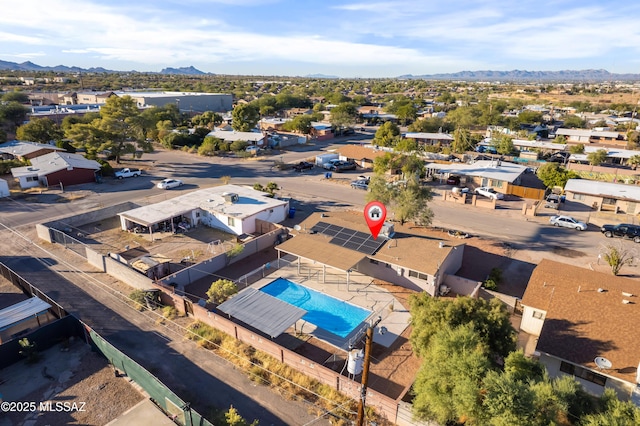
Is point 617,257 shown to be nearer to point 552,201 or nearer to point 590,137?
point 552,201

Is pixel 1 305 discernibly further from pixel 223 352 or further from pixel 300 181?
pixel 300 181

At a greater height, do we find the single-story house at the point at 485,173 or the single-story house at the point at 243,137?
the single-story house at the point at 243,137

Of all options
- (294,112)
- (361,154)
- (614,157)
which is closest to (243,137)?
(361,154)

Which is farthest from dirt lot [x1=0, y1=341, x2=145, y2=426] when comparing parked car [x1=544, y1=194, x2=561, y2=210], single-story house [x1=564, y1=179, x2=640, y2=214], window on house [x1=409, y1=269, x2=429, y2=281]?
single-story house [x1=564, y1=179, x2=640, y2=214]

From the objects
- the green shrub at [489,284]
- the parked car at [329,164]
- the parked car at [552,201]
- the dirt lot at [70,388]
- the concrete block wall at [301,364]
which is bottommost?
the dirt lot at [70,388]

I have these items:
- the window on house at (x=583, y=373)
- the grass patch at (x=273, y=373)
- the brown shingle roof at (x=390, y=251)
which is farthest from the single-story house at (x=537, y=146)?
the grass patch at (x=273, y=373)

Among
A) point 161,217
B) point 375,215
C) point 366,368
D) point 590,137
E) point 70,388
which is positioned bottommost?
point 70,388

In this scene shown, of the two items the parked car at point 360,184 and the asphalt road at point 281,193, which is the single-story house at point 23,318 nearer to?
the asphalt road at point 281,193
